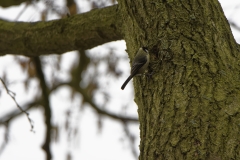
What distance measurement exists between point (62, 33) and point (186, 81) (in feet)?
4.99

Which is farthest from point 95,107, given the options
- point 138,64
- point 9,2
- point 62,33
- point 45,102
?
point 138,64

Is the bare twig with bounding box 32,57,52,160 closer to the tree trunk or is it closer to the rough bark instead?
the rough bark

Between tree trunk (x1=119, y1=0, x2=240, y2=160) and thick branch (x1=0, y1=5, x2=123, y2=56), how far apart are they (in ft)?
1.47

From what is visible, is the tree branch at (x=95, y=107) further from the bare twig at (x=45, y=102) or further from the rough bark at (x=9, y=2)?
the rough bark at (x=9, y=2)

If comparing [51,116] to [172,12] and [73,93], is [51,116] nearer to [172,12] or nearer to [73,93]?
[73,93]

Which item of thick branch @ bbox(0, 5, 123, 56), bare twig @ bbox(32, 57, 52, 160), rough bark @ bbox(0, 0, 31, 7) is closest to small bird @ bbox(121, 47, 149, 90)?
→ thick branch @ bbox(0, 5, 123, 56)

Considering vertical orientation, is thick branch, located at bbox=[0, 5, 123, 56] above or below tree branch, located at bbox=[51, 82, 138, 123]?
above

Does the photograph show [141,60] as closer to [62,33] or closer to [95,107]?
[62,33]

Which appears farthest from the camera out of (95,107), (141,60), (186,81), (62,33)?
(95,107)

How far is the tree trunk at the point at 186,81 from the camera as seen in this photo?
7.41 ft

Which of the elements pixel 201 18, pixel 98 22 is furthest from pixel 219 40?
pixel 98 22

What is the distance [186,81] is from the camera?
247cm

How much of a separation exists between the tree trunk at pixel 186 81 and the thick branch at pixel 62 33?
0.45 metres

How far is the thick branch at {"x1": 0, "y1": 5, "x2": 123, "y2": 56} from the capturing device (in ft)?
11.1
